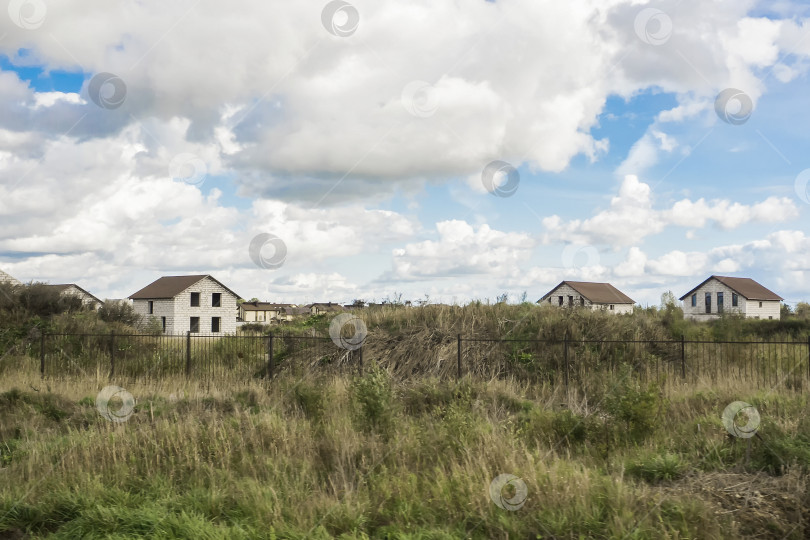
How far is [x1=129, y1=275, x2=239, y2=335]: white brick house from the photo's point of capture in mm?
56781

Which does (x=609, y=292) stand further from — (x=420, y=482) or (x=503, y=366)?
(x=420, y=482)

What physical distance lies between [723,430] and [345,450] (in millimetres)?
4968

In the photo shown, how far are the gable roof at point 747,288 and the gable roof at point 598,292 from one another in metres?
9.21

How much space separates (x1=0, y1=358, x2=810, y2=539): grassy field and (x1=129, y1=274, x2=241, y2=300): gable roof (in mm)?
48390

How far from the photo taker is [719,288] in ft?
214

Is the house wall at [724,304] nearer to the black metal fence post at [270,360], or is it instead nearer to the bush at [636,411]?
the black metal fence post at [270,360]

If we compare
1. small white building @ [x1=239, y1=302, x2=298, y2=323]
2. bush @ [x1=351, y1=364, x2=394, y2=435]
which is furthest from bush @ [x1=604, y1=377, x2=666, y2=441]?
small white building @ [x1=239, y1=302, x2=298, y2=323]

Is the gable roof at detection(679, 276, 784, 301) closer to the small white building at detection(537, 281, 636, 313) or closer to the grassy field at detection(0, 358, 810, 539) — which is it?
the small white building at detection(537, 281, 636, 313)

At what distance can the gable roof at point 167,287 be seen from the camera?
187 ft

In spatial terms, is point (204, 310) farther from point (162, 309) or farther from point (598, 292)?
point (598, 292)

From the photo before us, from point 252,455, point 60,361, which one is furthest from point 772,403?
point 60,361

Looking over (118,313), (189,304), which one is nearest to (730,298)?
(189,304)

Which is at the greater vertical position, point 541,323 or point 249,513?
point 541,323

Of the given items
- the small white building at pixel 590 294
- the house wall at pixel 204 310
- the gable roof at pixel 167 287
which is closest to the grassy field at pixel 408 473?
the house wall at pixel 204 310
